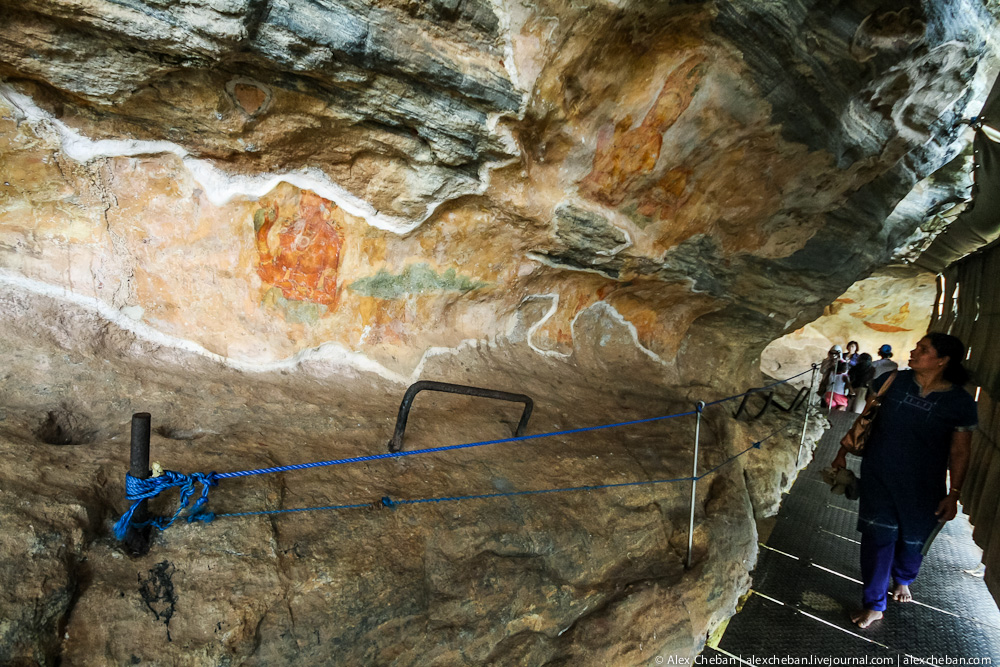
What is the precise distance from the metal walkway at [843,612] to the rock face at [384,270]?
177 mm

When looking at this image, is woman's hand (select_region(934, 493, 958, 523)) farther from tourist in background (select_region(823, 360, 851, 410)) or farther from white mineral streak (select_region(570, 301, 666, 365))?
tourist in background (select_region(823, 360, 851, 410))

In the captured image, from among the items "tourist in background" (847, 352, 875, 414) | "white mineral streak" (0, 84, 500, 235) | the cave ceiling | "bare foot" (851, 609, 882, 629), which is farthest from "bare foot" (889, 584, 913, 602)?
"tourist in background" (847, 352, 875, 414)

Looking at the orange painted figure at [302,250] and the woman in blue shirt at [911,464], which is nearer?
the woman in blue shirt at [911,464]

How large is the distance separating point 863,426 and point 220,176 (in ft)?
11.1

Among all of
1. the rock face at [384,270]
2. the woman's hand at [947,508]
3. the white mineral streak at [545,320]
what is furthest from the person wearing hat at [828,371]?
the woman's hand at [947,508]

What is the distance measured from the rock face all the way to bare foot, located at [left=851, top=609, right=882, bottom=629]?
50cm

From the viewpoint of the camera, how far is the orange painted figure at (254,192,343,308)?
2926mm

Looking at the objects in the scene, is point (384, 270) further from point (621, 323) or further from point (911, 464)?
point (911, 464)

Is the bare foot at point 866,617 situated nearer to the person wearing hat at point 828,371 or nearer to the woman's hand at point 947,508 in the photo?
the woman's hand at point 947,508

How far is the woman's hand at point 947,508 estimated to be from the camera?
7.68 ft

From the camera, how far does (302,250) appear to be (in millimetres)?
3025

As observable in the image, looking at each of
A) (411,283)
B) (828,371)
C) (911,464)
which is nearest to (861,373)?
(828,371)

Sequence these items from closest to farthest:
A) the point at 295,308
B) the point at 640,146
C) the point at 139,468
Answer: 1. the point at 139,468
2. the point at 295,308
3. the point at 640,146

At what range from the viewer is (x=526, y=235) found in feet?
12.4
